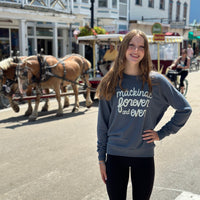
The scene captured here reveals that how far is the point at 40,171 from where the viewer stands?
4914mm

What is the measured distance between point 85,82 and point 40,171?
6.54 m

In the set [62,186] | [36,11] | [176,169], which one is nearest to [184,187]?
[176,169]

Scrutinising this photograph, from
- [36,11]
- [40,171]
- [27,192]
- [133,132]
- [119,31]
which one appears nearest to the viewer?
[133,132]

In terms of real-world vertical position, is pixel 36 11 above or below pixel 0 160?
above

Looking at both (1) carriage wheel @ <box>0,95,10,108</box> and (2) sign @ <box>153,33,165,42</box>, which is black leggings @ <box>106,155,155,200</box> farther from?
(2) sign @ <box>153,33,165,42</box>

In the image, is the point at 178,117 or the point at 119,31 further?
the point at 119,31

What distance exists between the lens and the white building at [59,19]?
14.8 m

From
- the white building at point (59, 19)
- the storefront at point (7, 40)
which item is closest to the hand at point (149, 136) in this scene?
the white building at point (59, 19)

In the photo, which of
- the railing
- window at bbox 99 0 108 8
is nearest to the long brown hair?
the railing

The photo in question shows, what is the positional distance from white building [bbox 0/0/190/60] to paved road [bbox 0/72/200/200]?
3.17m

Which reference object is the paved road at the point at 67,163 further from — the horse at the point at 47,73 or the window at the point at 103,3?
the window at the point at 103,3

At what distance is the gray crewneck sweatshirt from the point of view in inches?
99.3

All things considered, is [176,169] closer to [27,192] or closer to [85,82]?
[27,192]

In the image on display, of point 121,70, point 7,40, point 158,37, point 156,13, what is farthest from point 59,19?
point 156,13
